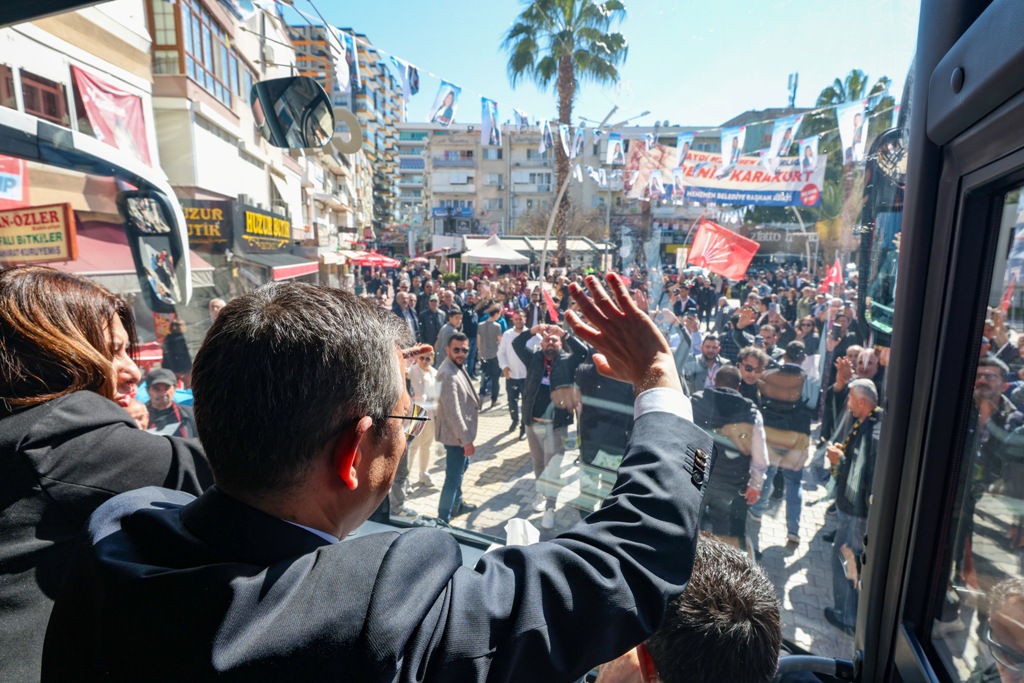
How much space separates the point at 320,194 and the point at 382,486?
127 feet

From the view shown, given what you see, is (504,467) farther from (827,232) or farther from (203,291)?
(203,291)

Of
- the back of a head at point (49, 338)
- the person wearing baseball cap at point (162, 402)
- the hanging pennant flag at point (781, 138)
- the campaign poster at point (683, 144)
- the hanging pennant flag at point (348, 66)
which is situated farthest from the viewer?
the campaign poster at point (683, 144)

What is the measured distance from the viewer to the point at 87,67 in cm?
823

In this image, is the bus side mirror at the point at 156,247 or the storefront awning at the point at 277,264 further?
the storefront awning at the point at 277,264

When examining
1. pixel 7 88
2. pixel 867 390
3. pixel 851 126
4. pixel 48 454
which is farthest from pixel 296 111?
pixel 851 126

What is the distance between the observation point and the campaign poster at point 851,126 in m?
5.92

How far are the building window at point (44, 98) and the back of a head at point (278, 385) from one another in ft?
26.1

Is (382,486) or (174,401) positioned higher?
(382,486)

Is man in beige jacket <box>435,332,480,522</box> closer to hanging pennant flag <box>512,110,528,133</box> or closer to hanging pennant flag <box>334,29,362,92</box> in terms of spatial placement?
hanging pennant flag <box>334,29,362,92</box>

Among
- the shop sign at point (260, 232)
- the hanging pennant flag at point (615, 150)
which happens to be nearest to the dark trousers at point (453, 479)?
the hanging pennant flag at point (615, 150)

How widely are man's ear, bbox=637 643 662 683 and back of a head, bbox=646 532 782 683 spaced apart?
3cm

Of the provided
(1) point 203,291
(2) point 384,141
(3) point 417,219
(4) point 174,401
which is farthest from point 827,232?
(2) point 384,141

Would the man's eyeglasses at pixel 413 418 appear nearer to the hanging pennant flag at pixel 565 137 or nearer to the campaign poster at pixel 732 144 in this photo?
the campaign poster at pixel 732 144

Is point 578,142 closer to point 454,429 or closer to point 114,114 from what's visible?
point 454,429
